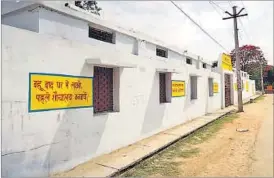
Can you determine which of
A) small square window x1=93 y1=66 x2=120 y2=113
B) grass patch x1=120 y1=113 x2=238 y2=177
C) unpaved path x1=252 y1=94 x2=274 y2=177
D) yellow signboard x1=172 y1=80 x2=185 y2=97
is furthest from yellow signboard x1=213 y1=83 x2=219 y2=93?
small square window x1=93 y1=66 x2=120 y2=113

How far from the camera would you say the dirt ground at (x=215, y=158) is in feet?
17.2

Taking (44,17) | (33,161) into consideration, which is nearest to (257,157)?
(33,161)

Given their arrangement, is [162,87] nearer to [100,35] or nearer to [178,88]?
[178,88]

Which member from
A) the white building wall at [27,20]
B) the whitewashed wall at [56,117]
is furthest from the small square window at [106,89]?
the white building wall at [27,20]

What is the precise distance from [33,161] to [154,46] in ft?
20.7

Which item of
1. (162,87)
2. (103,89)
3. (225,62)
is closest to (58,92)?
(103,89)

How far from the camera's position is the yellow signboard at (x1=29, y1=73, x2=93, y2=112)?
444cm

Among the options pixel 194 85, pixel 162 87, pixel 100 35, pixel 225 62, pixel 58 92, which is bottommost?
pixel 58 92

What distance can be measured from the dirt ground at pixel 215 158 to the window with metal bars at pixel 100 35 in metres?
3.53

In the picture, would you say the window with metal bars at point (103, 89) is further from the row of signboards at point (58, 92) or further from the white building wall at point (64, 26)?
the white building wall at point (64, 26)

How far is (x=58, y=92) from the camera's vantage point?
4902mm

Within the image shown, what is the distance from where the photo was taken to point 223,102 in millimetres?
18906

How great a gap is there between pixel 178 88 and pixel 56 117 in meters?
6.69

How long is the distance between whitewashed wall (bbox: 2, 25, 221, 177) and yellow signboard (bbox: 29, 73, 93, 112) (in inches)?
4.1
